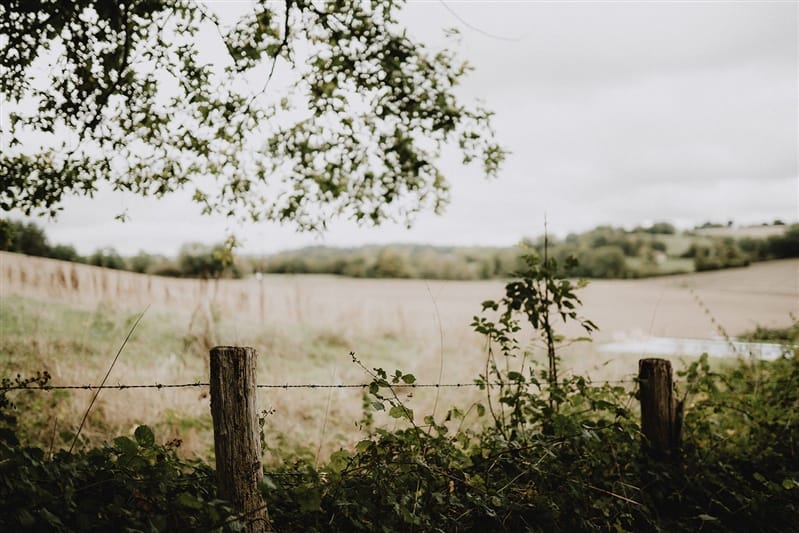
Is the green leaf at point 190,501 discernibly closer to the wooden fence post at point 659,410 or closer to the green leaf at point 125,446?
the green leaf at point 125,446

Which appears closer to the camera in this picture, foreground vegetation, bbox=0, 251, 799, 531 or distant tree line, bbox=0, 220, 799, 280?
foreground vegetation, bbox=0, 251, 799, 531

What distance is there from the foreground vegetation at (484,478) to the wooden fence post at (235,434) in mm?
112

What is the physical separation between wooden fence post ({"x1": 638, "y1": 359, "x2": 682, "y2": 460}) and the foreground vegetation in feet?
0.39

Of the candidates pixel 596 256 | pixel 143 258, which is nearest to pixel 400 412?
pixel 143 258

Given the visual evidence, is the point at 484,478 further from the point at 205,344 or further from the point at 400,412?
the point at 205,344

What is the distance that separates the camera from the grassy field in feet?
19.9

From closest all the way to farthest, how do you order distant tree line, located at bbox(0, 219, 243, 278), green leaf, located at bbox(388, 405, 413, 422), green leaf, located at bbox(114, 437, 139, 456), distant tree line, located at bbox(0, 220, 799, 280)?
green leaf, located at bbox(114, 437, 139, 456) → green leaf, located at bbox(388, 405, 413, 422) → distant tree line, located at bbox(0, 219, 243, 278) → distant tree line, located at bbox(0, 220, 799, 280)

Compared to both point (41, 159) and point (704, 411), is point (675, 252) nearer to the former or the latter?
point (704, 411)

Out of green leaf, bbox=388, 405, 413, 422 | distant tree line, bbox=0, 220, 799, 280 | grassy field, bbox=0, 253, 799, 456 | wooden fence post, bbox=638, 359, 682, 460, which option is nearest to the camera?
green leaf, bbox=388, 405, 413, 422

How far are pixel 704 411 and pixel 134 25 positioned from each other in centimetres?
655

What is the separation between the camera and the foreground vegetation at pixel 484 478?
2762 mm

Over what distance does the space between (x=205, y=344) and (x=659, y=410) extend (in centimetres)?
797

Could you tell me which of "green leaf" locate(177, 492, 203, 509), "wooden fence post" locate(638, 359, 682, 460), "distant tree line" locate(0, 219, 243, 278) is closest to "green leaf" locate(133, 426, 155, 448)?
"green leaf" locate(177, 492, 203, 509)

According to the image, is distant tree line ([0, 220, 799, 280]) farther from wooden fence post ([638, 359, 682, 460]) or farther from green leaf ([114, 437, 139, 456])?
green leaf ([114, 437, 139, 456])
